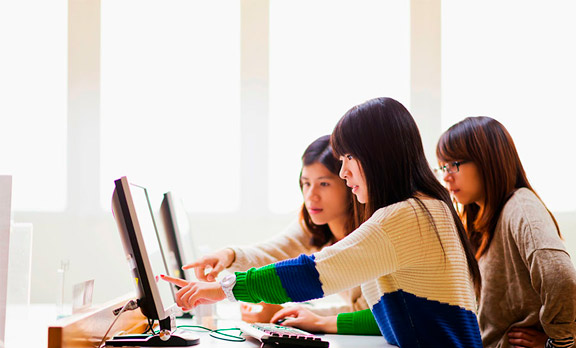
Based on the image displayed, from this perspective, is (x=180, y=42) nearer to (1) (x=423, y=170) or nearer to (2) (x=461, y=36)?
(2) (x=461, y=36)

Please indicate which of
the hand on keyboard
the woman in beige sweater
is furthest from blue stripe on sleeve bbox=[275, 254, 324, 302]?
the woman in beige sweater

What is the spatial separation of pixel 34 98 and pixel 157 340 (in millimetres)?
3170

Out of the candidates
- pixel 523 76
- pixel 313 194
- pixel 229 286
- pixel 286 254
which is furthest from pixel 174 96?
pixel 229 286

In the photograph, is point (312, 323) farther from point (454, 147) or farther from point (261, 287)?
point (454, 147)

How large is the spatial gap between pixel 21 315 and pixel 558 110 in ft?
11.8

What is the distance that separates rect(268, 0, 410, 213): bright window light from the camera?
3.91 metres

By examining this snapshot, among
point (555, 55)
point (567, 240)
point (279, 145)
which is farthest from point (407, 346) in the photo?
point (555, 55)

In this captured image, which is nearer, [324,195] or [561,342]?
[561,342]

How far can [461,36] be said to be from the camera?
389 centimetres

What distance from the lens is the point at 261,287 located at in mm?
1203

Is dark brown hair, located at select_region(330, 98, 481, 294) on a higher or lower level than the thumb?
higher

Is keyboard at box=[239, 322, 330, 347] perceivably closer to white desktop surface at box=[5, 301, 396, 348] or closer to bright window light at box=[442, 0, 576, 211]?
white desktop surface at box=[5, 301, 396, 348]

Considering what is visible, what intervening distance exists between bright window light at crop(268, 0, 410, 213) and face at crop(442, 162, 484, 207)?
6.72ft

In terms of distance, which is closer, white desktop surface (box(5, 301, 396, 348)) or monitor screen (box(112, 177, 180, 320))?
monitor screen (box(112, 177, 180, 320))
